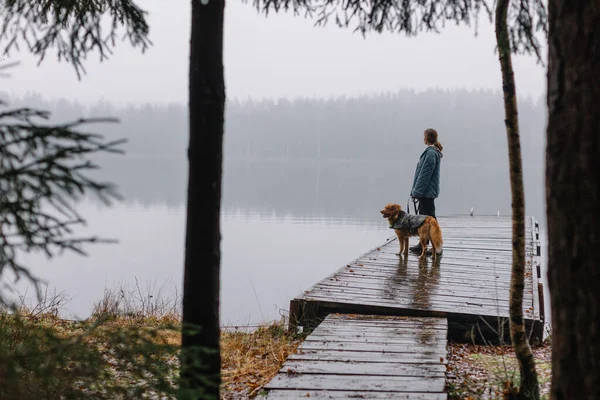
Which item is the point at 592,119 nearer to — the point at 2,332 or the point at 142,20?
the point at 2,332

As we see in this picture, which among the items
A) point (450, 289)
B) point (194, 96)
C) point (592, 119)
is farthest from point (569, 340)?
point (450, 289)

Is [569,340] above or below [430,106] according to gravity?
below

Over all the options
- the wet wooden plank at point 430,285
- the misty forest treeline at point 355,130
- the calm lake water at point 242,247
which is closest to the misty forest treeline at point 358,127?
the misty forest treeline at point 355,130

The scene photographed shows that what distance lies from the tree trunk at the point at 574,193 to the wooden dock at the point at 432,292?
1.85 meters

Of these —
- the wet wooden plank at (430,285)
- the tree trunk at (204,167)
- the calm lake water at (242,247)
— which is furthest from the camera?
the calm lake water at (242,247)

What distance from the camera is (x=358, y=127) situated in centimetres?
15100

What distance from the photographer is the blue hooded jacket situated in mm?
8961

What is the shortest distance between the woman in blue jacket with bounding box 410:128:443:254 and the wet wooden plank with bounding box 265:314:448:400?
3394mm

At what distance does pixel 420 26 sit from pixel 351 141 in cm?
14543

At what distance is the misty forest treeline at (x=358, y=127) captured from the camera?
146 m

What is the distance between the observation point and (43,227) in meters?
2.33

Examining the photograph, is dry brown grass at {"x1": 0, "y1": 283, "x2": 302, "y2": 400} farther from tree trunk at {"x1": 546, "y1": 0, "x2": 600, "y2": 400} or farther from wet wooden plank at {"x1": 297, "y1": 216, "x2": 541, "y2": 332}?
tree trunk at {"x1": 546, "y1": 0, "x2": 600, "y2": 400}

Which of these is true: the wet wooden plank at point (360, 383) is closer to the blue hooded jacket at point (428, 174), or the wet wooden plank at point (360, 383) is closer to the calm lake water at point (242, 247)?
the calm lake water at point (242, 247)

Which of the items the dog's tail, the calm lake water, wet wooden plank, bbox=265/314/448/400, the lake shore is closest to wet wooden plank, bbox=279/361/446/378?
wet wooden plank, bbox=265/314/448/400
